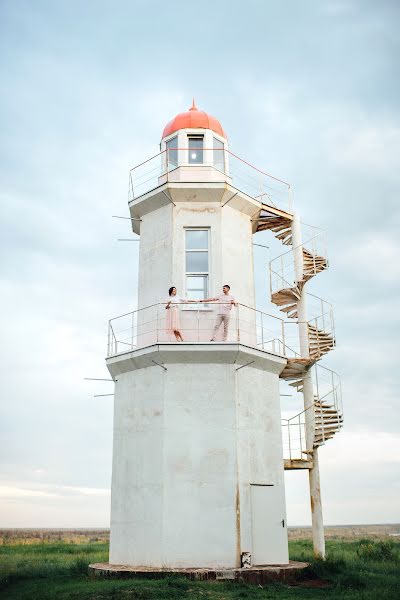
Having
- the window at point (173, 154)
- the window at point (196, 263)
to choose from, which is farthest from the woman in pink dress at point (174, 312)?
the window at point (173, 154)

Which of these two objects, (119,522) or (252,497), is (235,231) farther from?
(119,522)

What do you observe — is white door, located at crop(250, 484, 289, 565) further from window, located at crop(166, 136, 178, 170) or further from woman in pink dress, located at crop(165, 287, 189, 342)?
window, located at crop(166, 136, 178, 170)

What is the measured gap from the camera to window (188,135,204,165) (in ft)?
63.9

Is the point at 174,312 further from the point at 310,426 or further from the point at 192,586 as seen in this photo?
the point at 192,586

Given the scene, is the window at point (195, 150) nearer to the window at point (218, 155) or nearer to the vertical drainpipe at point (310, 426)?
the window at point (218, 155)

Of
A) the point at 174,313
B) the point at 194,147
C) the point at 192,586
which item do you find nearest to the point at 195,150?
the point at 194,147

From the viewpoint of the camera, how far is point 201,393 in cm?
1628

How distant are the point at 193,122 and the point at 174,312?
661 centimetres

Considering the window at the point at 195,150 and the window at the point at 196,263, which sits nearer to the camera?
the window at the point at 196,263

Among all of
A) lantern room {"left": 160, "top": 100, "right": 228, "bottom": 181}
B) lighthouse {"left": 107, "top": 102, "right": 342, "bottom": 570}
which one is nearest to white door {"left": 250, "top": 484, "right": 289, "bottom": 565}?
lighthouse {"left": 107, "top": 102, "right": 342, "bottom": 570}

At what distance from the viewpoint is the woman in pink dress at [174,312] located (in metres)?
16.8

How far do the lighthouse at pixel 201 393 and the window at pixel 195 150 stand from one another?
0.03m

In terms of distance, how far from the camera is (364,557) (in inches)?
930

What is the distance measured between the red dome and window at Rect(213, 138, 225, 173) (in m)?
0.39
